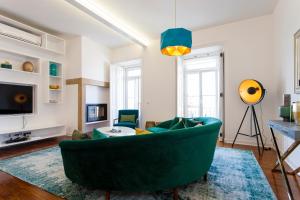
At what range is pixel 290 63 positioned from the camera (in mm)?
2771

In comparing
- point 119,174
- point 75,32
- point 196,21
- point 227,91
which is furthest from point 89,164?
point 75,32

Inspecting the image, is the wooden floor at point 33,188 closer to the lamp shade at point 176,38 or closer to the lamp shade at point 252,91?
the lamp shade at point 252,91

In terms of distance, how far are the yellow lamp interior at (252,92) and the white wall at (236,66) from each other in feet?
2.08

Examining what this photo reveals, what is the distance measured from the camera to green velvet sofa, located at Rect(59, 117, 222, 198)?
1438 mm

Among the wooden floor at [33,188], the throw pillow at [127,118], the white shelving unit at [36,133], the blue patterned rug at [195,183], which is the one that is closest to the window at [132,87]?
the throw pillow at [127,118]

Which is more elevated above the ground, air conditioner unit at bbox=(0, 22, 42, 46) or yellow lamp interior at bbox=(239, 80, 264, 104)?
air conditioner unit at bbox=(0, 22, 42, 46)

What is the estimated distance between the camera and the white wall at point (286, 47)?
8.41 ft

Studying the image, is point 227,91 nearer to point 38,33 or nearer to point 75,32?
point 75,32

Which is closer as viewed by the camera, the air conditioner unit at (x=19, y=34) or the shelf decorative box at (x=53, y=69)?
the air conditioner unit at (x=19, y=34)

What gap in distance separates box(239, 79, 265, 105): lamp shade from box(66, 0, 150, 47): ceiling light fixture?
3.20 m

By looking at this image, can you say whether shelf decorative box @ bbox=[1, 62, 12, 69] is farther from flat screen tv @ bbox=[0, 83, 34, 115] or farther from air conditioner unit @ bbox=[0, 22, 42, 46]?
air conditioner unit @ bbox=[0, 22, 42, 46]

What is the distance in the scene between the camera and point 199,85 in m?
5.32

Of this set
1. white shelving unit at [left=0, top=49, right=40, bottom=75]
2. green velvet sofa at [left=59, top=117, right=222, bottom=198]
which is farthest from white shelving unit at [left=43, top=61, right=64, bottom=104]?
green velvet sofa at [left=59, top=117, right=222, bottom=198]

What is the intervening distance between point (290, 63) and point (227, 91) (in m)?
1.60
